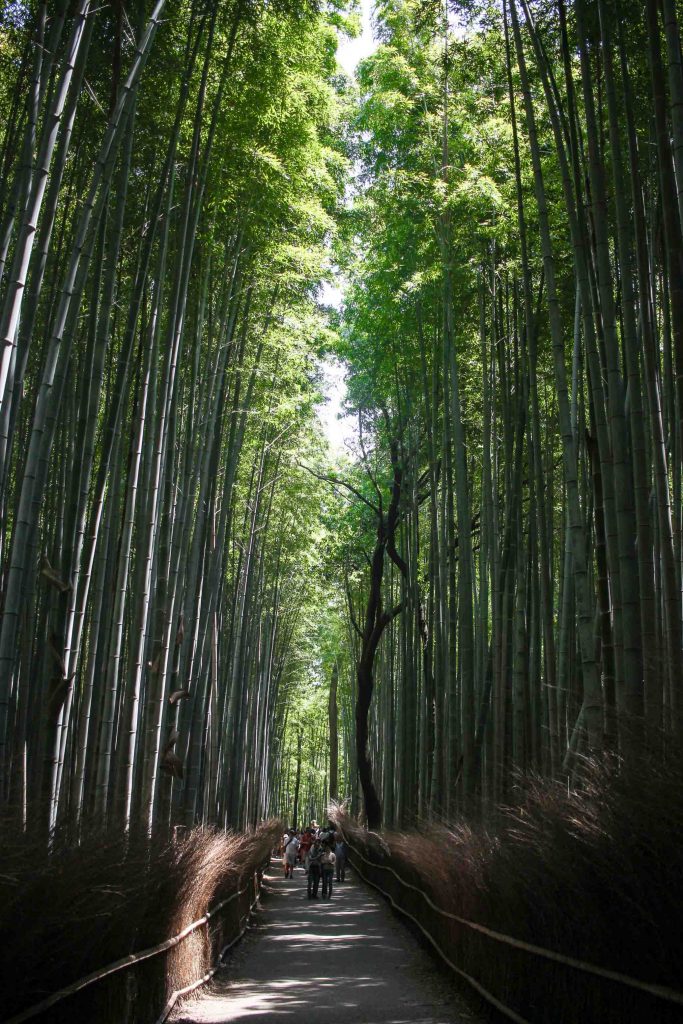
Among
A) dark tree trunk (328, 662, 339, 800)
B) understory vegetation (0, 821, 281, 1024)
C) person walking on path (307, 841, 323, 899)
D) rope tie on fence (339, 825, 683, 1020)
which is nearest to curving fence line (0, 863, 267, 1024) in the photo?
understory vegetation (0, 821, 281, 1024)

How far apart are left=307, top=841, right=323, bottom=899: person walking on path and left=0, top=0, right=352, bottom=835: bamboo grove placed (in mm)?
2862

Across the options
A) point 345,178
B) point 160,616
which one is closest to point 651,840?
point 160,616

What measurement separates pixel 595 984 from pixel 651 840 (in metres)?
0.87

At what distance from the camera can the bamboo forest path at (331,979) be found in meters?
4.65

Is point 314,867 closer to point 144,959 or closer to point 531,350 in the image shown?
point 531,350

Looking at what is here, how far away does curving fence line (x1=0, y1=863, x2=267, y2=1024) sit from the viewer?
2455mm

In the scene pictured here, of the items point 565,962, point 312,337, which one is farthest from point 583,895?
Result: point 312,337

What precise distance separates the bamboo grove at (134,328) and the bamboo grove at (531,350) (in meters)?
0.91

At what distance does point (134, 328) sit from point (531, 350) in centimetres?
233

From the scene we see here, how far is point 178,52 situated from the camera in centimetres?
597

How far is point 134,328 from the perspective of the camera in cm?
525

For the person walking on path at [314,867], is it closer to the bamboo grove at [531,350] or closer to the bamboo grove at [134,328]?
the bamboo grove at [531,350]

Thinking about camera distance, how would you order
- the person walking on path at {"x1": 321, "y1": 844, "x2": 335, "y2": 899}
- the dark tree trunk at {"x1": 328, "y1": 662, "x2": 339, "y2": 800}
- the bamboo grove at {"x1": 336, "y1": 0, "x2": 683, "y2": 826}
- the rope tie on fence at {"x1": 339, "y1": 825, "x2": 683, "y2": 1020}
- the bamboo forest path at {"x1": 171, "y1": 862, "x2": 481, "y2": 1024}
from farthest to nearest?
1. the dark tree trunk at {"x1": 328, "y1": 662, "x2": 339, "y2": 800}
2. the person walking on path at {"x1": 321, "y1": 844, "x2": 335, "y2": 899}
3. the bamboo forest path at {"x1": 171, "y1": 862, "x2": 481, "y2": 1024}
4. the bamboo grove at {"x1": 336, "y1": 0, "x2": 683, "y2": 826}
5. the rope tie on fence at {"x1": 339, "y1": 825, "x2": 683, "y2": 1020}

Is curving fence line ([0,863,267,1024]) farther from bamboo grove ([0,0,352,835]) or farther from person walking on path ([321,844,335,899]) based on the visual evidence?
person walking on path ([321,844,335,899])
